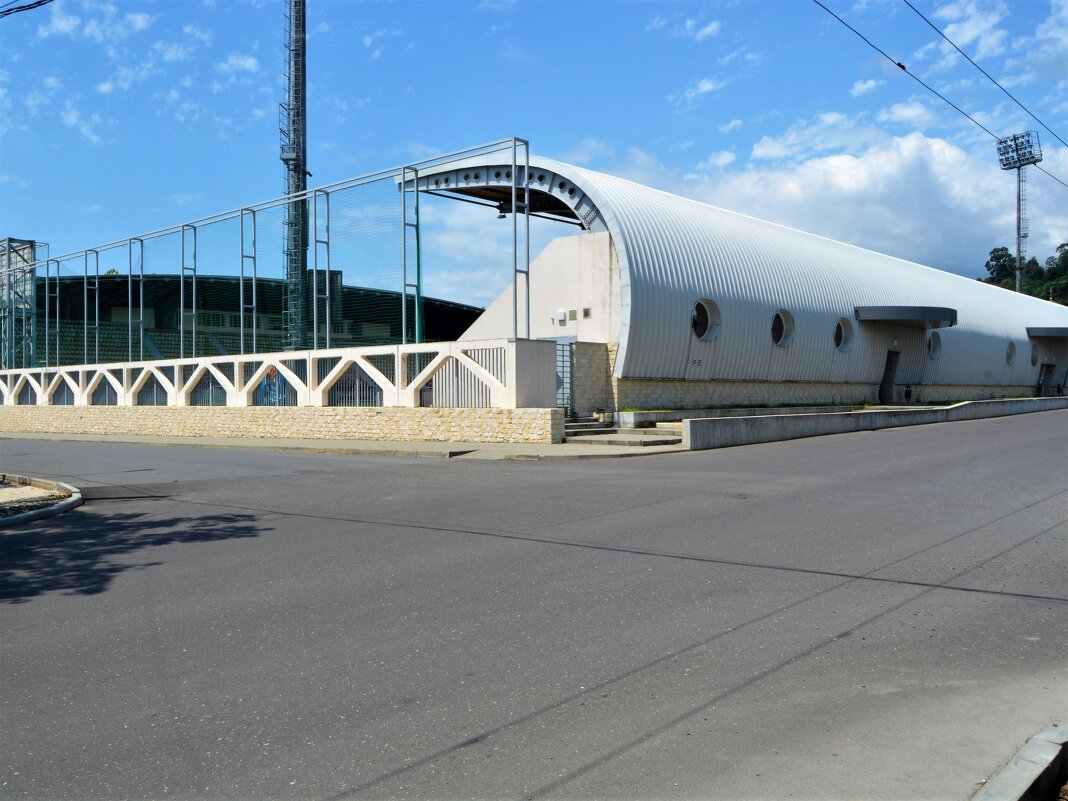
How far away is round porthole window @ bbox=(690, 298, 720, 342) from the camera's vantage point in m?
30.7

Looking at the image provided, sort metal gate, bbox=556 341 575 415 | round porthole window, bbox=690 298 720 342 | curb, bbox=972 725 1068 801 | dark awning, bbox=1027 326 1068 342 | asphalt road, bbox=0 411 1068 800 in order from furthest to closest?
dark awning, bbox=1027 326 1068 342
round porthole window, bbox=690 298 720 342
metal gate, bbox=556 341 575 415
asphalt road, bbox=0 411 1068 800
curb, bbox=972 725 1068 801

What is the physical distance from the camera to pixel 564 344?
89.4 feet

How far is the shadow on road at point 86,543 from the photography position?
7.64 metres

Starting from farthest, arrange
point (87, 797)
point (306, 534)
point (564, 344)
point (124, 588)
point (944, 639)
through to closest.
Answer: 1. point (564, 344)
2. point (306, 534)
3. point (124, 588)
4. point (944, 639)
5. point (87, 797)

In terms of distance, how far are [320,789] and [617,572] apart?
4.27 metres

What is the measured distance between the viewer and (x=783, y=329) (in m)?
35.2

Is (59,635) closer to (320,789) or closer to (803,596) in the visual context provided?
(320,789)

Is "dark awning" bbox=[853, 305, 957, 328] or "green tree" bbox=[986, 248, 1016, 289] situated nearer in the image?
"dark awning" bbox=[853, 305, 957, 328]

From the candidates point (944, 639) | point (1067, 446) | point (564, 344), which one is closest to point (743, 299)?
point (564, 344)

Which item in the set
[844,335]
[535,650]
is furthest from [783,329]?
[535,650]

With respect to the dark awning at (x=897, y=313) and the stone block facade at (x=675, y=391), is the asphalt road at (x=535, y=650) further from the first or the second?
the dark awning at (x=897, y=313)

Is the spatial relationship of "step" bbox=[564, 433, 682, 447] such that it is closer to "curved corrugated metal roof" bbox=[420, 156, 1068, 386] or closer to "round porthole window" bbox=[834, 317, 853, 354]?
"curved corrugated metal roof" bbox=[420, 156, 1068, 386]

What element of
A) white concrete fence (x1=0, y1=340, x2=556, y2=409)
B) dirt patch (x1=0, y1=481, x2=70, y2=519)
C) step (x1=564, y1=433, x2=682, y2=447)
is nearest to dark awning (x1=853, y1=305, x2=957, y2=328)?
step (x1=564, y1=433, x2=682, y2=447)

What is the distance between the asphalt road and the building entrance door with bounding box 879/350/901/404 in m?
33.2
